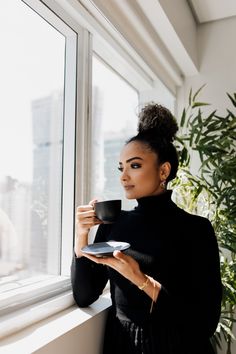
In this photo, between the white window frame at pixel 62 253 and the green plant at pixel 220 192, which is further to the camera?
the green plant at pixel 220 192

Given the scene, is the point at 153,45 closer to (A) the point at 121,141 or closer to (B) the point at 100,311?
(A) the point at 121,141

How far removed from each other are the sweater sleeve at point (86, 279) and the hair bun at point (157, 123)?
1.47 feet

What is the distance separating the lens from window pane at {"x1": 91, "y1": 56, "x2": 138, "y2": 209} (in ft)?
6.07

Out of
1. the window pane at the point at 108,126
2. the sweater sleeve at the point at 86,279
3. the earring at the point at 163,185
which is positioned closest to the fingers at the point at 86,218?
the sweater sleeve at the point at 86,279

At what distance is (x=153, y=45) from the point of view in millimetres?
1961

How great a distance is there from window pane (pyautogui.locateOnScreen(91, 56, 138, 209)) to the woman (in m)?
0.57

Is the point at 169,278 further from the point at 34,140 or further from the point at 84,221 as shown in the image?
the point at 34,140

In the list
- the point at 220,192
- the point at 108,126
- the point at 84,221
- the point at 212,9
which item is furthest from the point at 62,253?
the point at 212,9

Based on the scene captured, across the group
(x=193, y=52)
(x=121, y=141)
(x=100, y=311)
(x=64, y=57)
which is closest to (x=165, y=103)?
(x=193, y=52)

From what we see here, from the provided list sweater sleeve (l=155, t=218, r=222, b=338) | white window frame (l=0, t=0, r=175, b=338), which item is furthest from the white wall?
sweater sleeve (l=155, t=218, r=222, b=338)

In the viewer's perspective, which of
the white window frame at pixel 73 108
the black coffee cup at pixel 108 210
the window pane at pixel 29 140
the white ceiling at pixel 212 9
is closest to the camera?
the black coffee cup at pixel 108 210

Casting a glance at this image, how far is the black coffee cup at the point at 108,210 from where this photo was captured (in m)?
1.04

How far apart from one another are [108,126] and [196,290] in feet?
3.92

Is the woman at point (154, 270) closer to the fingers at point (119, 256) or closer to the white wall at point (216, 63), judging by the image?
the fingers at point (119, 256)
